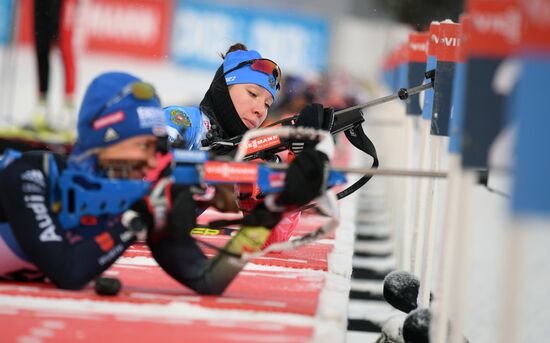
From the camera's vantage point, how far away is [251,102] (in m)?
5.30

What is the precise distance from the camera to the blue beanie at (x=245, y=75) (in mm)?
5344

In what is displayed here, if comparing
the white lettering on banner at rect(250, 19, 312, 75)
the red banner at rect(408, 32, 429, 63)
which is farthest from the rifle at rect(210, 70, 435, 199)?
the white lettering on banner at rect(250, 19, 312, 75)

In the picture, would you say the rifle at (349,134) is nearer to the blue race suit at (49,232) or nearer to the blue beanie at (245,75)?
the blue beanie at (245,75)

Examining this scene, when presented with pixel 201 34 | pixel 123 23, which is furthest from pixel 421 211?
pixel 201 34

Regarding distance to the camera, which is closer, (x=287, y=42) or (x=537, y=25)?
(x=537, y=25)

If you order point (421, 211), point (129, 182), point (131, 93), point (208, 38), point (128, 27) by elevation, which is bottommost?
point (421, 211)

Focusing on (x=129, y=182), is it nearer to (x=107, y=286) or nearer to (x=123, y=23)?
(x=107, y=286)

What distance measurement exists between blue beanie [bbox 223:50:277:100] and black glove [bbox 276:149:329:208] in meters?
2.04

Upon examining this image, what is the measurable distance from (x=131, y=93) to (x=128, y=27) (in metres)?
21.7

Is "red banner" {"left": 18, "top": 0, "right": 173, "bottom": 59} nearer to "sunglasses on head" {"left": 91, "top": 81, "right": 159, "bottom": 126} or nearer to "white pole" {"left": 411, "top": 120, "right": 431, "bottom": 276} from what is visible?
"white pole" {"left": 411, "top": 120, "right": 431, "bottom": 276}

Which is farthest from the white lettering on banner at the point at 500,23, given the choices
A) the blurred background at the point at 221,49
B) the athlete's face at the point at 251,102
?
the blurred background at the point at 221,49

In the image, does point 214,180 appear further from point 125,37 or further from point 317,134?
point 125,37

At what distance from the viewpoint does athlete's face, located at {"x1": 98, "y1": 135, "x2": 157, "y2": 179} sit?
3420 millimetres

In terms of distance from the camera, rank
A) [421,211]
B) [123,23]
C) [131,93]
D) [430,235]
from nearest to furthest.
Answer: [131,93], [430,235], [421,211], [123,23]
